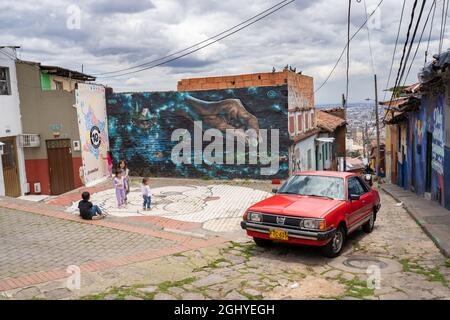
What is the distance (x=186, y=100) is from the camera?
19.0m

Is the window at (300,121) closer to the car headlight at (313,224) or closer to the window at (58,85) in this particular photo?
the window at (58,85)

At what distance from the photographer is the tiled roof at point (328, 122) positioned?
89.2 ft

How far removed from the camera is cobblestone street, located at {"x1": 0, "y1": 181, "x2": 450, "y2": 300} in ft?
19.1

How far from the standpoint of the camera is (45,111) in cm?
1741

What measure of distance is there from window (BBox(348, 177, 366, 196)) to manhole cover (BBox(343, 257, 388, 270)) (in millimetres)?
1437

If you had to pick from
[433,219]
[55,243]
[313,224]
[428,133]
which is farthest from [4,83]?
[428,133]

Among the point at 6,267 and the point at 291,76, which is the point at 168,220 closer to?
the point at 6,267

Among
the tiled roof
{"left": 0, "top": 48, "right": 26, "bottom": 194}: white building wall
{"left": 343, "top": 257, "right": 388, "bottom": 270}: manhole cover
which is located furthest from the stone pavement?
the tiled roof

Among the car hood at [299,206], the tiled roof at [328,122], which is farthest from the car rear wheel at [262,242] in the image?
the tiled roof at [328,122]

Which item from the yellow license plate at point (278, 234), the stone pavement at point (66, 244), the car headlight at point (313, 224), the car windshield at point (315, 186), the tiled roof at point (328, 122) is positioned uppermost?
the tiled roof at point (328, 122)

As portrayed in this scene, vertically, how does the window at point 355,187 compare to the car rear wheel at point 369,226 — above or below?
above

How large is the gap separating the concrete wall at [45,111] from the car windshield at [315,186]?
443 inches

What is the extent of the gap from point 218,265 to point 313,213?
193 centimetres

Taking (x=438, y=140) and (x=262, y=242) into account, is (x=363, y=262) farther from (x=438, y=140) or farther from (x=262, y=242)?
(x=438, y=140)
